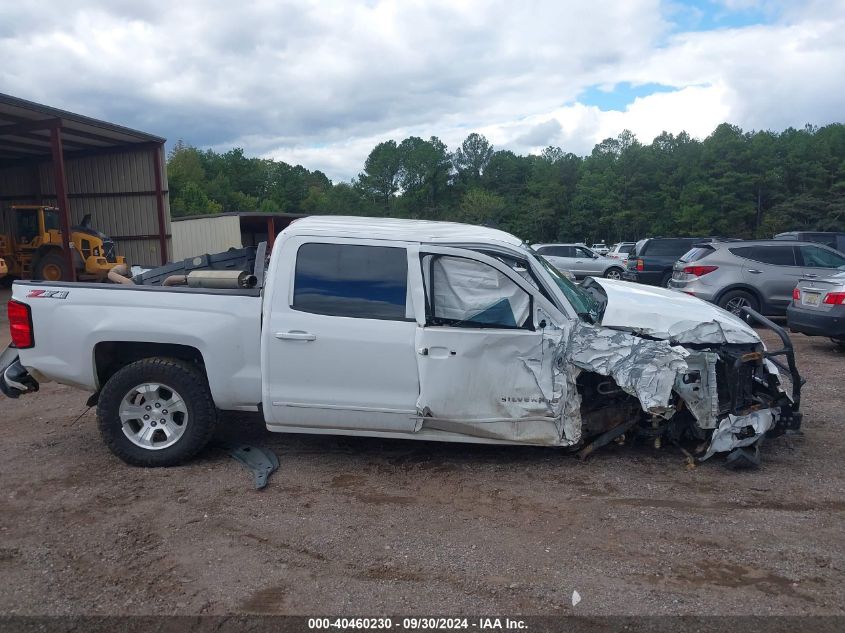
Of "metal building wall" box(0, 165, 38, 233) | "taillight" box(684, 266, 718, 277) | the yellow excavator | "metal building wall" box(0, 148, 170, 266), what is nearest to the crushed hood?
"taillight" box(684, 266, 718, 277)

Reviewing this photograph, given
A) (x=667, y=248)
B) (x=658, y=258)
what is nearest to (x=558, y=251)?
(x=667, y=248)

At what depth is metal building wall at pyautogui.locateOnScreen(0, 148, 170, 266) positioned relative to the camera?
24.0m

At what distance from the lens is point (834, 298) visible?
8.95 metres

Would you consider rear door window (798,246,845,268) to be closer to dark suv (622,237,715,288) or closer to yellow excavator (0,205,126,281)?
dark suv (622,237,715,288)

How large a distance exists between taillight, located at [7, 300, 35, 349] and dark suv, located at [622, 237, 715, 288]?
50.5ft

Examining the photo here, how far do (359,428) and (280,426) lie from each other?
597 mm

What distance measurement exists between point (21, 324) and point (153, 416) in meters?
1.21

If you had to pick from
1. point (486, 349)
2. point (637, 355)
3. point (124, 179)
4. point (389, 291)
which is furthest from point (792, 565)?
point (124, 179)

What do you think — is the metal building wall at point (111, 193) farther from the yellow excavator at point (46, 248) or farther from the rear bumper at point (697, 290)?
the rear bumper at point (697, 290)

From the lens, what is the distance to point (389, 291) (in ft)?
15.8

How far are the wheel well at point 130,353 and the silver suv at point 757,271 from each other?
33.1ft

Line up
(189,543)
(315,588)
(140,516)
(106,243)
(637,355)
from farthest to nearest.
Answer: (106,243), (637,355), (140,516), (189,543), (315,588)

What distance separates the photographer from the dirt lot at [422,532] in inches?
132

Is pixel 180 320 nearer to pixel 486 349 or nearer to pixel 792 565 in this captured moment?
pixel 486 349
